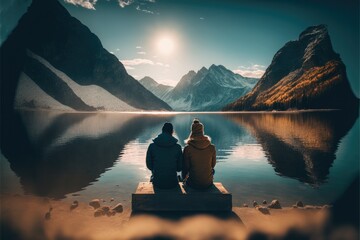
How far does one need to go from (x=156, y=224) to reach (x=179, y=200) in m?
1.35

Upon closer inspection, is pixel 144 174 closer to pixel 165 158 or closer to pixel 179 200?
pixel 165 158

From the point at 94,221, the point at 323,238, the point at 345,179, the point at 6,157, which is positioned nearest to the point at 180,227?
the point at 94,221

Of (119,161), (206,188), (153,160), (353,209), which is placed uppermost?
(153,160)

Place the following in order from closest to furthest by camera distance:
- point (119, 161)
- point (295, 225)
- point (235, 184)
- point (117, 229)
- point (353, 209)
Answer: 1. point (117, 229)
2. point (295, 225)
3. point (353, 209)
4. point (235, 184)
5. point (119, 161)

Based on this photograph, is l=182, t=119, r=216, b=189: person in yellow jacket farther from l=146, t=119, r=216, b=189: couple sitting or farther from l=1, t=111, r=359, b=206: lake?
l=1, t=111, r=359, b=206: lake

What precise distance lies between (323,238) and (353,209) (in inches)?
218

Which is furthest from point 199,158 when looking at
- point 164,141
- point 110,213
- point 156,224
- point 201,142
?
point 110,213

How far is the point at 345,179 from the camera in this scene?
23.9 metres

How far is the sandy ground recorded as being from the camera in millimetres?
9586

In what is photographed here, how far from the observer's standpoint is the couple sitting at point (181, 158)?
36.4ft

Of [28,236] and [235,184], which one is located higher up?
[28,236]

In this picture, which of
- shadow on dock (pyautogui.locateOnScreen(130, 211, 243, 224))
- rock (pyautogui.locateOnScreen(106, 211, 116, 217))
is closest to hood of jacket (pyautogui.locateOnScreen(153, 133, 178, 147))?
shadow on dock (pyautogui.locateOnScreen(130, 211, 243, 224))

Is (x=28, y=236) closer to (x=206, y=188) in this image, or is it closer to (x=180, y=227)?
(x=180, y=227)

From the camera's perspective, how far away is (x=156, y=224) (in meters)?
9.84
